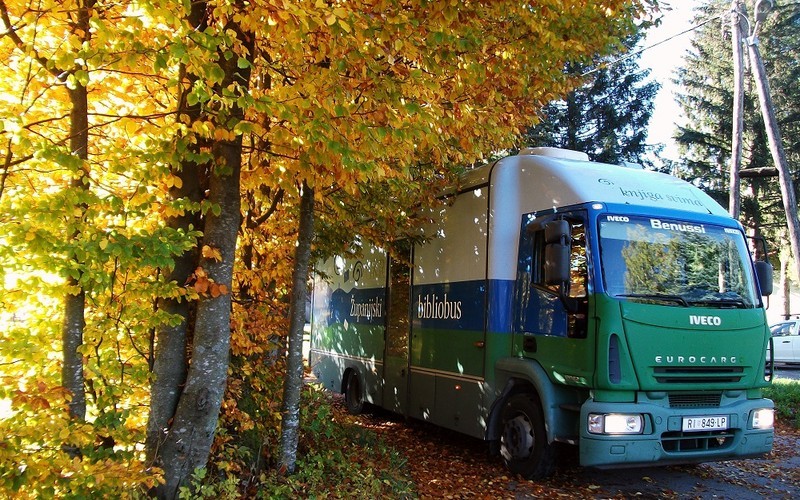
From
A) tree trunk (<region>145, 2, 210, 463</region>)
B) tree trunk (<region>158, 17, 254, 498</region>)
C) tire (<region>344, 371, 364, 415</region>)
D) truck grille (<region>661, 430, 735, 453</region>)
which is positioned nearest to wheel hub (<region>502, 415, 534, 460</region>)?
truck grille (<region>661, 430, 735, 453</region>)

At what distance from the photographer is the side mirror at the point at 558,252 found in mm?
5617

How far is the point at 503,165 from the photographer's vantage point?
23.2ft

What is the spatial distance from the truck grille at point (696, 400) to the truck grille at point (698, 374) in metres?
0.15

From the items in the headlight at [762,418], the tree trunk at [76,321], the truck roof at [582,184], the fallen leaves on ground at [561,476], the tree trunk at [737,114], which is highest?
the tree trunk at [737,114]

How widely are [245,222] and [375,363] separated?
388cm

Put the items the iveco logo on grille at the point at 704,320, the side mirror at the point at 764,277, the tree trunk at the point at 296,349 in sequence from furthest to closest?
1. the side mirror at the point at 764,277
2. the iveco logo on grille at the point at 704,320
3. the tree trunk at the point at 296,349

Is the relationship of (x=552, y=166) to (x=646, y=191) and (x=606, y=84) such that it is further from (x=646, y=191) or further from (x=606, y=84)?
(x=606, y=84)

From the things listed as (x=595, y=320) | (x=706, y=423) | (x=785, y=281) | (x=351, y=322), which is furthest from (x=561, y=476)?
(x=785, y=281)

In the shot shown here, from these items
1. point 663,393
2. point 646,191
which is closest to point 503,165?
point 646,191

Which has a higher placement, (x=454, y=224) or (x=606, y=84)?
(x=606, y=84)

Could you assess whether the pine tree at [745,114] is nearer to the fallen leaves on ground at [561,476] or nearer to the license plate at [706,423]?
the fallen leaves on ground at [561,476]

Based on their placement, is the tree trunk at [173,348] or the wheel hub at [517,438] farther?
the wheel hub at [517,438]

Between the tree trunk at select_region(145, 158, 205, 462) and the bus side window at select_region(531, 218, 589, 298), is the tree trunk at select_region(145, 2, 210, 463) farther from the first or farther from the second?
the bus side window at select_region(531, 218, 589, 298)

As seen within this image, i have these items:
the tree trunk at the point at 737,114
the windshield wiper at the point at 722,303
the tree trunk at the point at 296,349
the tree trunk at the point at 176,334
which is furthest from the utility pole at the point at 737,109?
the tree trunk at the point at 176,334
